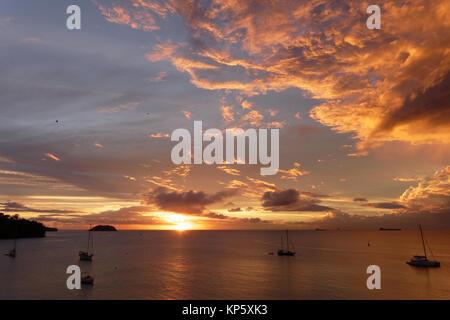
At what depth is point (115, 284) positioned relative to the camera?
75.9 m

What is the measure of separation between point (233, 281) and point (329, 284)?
2562 cm

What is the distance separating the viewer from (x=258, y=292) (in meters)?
67.1

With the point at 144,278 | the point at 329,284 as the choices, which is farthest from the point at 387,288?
the point at 144,278
